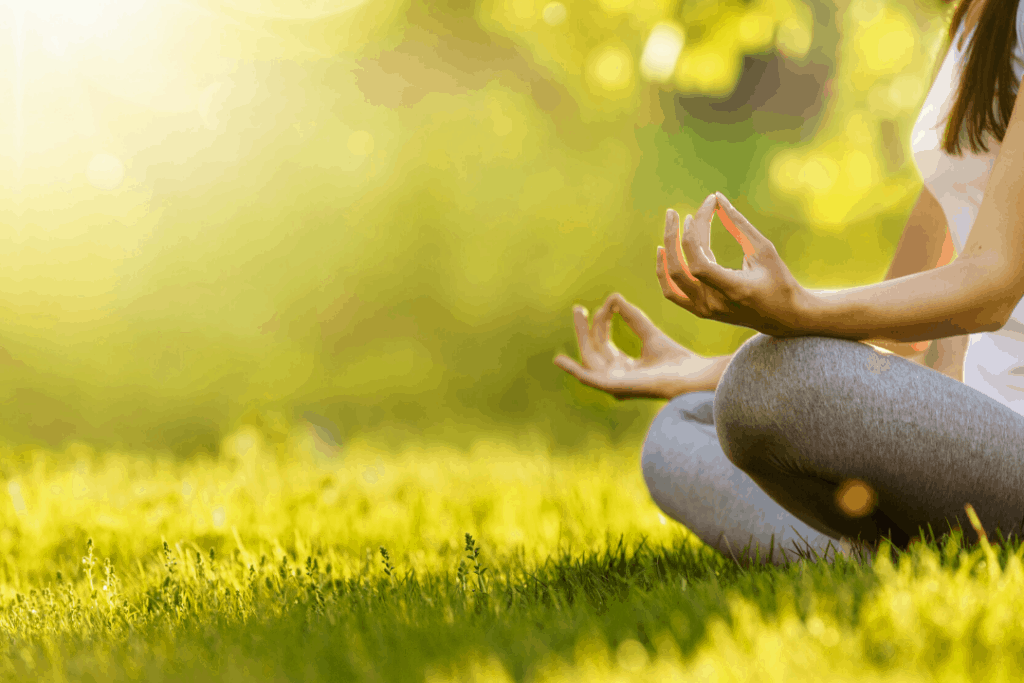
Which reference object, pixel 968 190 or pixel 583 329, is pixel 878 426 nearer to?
pixel 968 190

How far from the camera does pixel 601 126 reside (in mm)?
5207

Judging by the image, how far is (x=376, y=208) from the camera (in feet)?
17.5

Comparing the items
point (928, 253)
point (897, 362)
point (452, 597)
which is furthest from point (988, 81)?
point (452, 597)

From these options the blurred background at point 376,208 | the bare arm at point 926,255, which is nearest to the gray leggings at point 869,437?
the bare arm at point 926,255

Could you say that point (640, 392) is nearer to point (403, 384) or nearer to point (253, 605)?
point (253, 605)

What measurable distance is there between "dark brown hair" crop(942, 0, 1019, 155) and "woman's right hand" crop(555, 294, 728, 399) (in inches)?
29.6

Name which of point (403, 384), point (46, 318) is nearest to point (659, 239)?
point (403, 384)

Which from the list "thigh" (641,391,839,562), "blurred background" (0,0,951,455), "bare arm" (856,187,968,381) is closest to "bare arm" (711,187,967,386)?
"bare arm" (856,187,968,381)

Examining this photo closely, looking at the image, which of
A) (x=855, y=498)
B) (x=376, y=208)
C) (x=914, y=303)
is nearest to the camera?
(x=914, y=303)

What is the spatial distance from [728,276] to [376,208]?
4.28 m

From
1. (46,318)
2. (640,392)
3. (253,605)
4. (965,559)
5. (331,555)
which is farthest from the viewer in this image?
(46,318)

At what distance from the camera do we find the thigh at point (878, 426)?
145 centimetres

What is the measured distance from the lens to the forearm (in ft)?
4.63

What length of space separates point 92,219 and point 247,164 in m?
0.96
